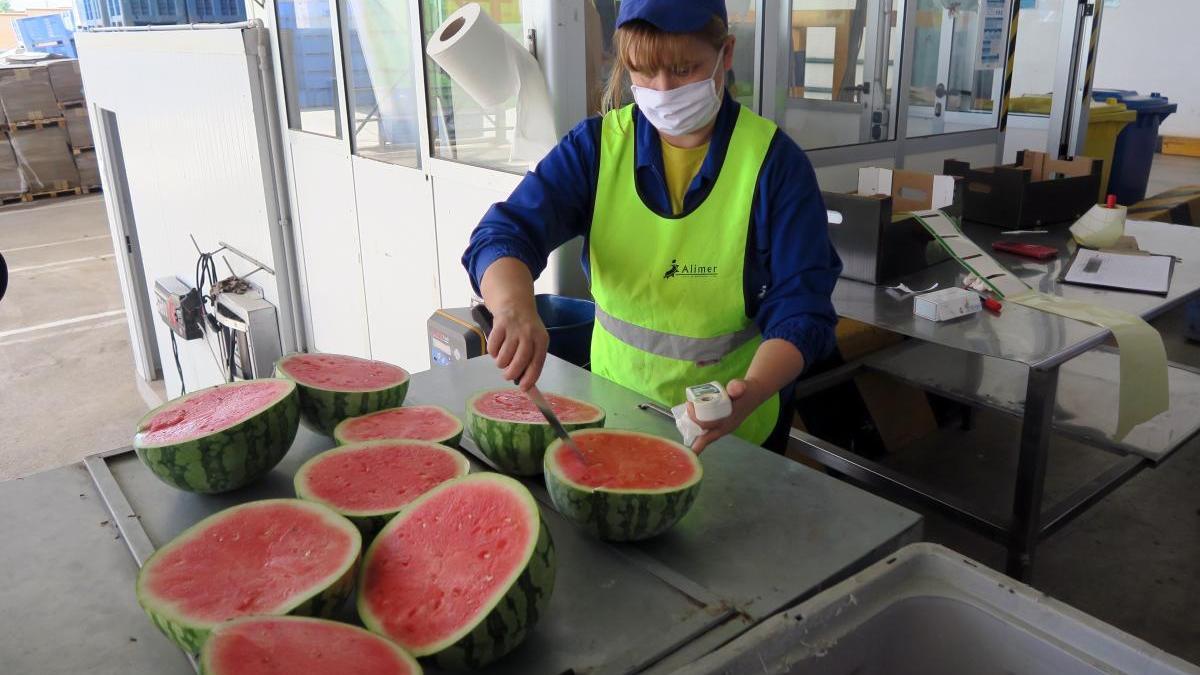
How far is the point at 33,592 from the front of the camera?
105 cm

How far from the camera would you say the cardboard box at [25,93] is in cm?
998

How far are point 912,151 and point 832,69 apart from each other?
56cm

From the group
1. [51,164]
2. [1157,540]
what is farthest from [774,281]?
[51,164]

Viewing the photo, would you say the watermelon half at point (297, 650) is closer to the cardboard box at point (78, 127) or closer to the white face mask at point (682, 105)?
the white face mask at point (682, 105)

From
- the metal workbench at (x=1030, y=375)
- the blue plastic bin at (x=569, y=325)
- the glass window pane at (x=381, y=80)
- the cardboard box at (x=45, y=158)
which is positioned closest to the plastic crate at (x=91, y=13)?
the glass window pane at (x=381, y=80)

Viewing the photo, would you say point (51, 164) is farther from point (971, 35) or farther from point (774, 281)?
point (774, 281)

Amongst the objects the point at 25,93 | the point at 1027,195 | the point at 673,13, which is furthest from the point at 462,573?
the point at 25,93

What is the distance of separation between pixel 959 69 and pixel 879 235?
2.32m

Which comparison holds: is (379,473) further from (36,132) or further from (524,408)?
(36,132)

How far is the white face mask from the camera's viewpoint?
5.30 feet

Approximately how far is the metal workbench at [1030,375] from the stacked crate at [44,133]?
10686 mm

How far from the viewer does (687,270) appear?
5.58ft

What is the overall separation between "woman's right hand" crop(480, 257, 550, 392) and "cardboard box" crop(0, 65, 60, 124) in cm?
1108

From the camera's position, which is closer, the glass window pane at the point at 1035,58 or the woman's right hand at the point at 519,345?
the woman's right hand at the point at 519,345
